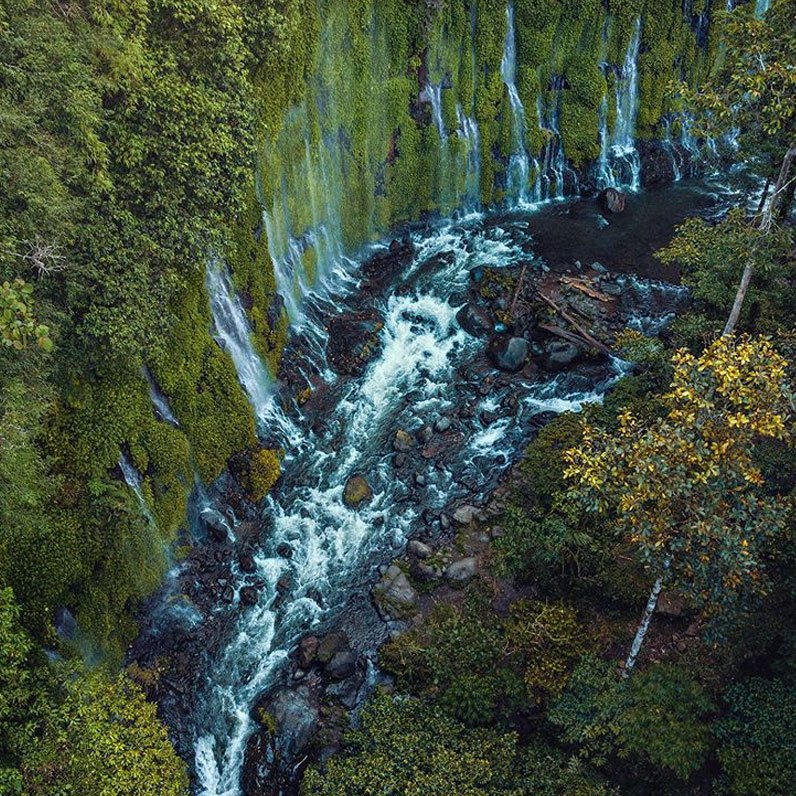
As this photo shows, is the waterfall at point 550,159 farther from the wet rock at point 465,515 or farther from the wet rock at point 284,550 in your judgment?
the wet rock at point 284,550

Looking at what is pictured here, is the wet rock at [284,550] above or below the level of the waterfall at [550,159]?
below

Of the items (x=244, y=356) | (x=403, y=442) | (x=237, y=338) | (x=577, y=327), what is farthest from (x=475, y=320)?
(x=237, y=338)

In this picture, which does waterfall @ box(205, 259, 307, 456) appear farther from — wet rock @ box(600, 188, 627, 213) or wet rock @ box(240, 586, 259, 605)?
wet rock @ box(600, 188, 627, 213)

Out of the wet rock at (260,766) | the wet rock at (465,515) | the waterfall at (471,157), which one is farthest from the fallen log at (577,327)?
the wet rock at (260,766)

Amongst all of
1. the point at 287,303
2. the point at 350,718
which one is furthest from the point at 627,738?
the point at 287,303

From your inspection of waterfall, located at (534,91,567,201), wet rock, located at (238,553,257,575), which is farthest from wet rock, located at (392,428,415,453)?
waterfall, located at (534,91,567,201)

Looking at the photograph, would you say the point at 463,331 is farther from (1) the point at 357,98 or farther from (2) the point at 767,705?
(2) the point at 767,705
